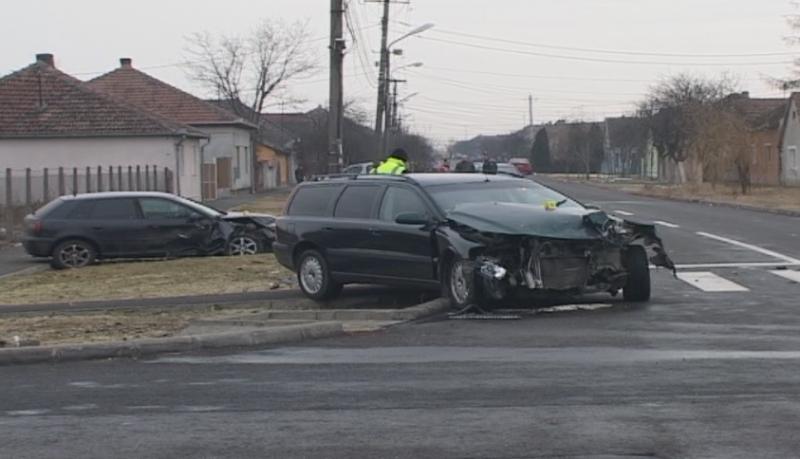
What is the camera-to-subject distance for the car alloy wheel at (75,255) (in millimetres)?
23578

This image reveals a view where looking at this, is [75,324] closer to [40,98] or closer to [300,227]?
[300,227]

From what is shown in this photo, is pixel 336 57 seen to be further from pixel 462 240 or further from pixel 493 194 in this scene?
pixel 462 240

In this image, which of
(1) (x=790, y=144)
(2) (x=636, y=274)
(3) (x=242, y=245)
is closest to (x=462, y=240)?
(2) (x=636, y=274)

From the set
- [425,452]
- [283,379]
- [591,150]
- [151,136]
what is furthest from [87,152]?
[591,150]

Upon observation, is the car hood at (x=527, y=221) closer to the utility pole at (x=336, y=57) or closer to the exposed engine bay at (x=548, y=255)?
the exposed engine bay at (x=548, y=255)

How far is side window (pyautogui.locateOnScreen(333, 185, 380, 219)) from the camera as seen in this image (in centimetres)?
1579

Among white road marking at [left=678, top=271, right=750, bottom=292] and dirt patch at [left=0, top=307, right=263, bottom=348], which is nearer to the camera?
dirt patch at [left=0, top=307, right=263, bottom=348]

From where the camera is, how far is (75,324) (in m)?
13.9

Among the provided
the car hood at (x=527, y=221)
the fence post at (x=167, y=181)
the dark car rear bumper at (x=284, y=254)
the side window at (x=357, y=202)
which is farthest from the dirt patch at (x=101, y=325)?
the fence post at (x=167, y=181)

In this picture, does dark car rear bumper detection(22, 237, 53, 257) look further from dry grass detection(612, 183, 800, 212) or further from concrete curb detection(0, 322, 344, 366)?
dry grass detection(612, 183, 800, 212)

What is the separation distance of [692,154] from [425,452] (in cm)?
6238

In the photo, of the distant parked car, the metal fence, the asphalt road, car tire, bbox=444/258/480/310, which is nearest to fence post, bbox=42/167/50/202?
the metal fence

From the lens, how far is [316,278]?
630 inches

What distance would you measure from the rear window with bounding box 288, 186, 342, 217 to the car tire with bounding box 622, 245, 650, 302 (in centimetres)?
399
